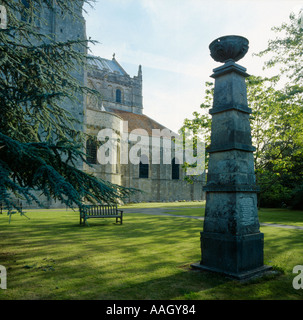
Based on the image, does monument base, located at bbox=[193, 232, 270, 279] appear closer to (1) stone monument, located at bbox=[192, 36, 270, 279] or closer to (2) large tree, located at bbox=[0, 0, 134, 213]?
(1) stone monument, located at bbox=[192, 36, 270, 279]

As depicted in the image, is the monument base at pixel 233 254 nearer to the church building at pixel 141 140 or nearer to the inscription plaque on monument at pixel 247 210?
the inscription plaque on monument at pixel 247 210

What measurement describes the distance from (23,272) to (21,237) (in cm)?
388

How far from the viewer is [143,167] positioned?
126 feet

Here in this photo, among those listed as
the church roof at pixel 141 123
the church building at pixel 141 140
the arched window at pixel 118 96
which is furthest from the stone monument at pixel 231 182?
the arched window at pixel 118 96

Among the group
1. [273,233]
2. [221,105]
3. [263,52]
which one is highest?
[263,52]

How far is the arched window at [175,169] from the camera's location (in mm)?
42594

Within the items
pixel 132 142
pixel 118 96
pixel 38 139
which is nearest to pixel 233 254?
pixel 38 139

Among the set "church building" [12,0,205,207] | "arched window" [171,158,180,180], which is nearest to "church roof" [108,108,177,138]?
"church building" [12,0,205,207]

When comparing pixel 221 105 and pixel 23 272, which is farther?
pixel 221 105

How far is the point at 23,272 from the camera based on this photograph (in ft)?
15.9

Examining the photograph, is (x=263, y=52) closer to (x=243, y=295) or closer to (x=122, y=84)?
(x=243, y=295)

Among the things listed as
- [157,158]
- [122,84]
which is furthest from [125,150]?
[122,84]

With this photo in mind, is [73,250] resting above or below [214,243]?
below

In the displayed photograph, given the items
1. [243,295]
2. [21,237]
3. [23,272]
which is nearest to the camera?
[243,295]
